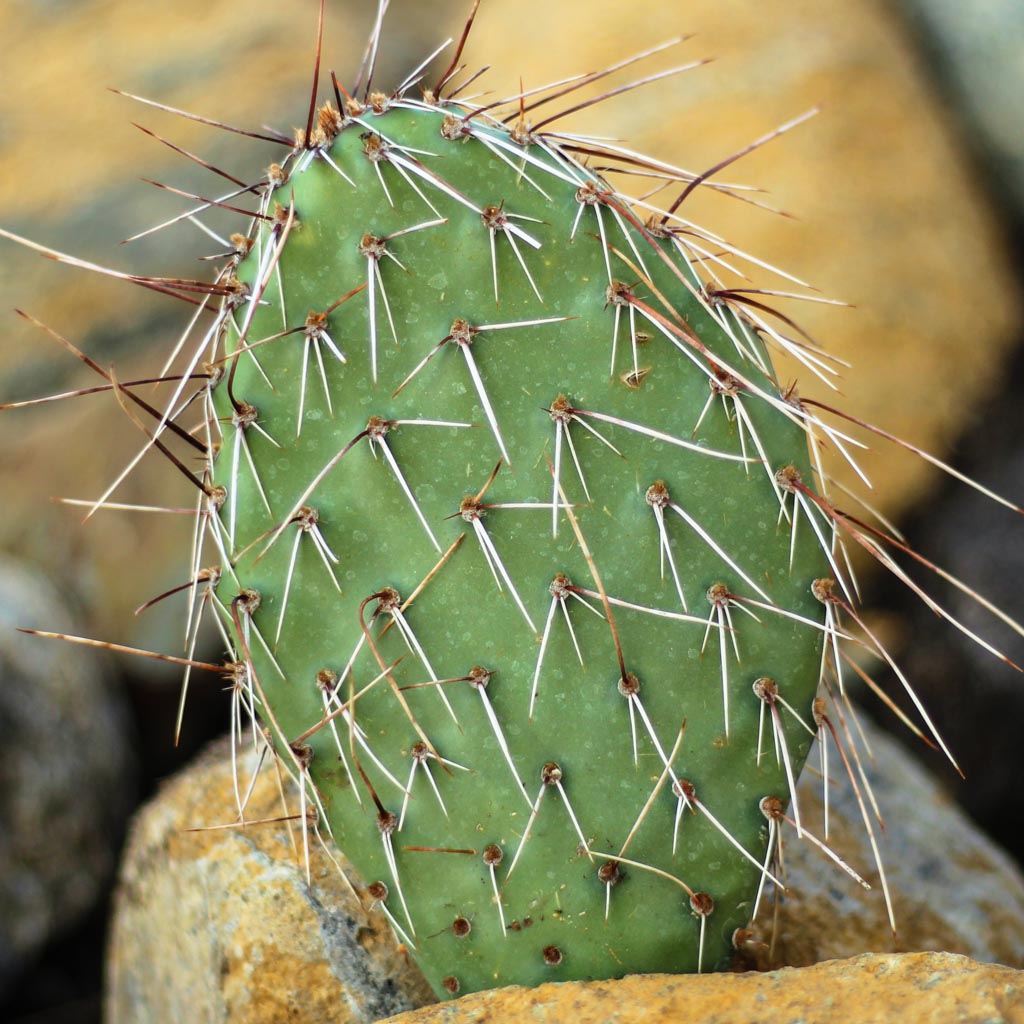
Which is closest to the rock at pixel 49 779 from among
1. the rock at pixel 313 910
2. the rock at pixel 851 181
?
the rock at pixel 313 910

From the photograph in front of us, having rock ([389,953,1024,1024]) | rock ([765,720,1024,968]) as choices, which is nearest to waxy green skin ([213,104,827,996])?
rock ([389,953,1024,1024])

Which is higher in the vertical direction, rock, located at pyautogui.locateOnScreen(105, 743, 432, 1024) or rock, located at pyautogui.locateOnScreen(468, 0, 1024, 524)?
rock, located at pyautogui.locateOnScreen(468, 0, 1024, 524)

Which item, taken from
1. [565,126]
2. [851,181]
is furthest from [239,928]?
[851,181]

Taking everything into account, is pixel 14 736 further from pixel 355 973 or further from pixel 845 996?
pixel 845 996

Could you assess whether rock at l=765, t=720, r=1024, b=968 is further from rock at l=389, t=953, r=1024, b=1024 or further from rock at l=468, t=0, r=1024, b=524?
rock at l=468, t=0, r=1024, b=524

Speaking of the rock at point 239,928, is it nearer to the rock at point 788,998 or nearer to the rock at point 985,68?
the rock at point 788,998

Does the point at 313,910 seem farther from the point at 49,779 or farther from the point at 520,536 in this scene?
the point at 49,779
